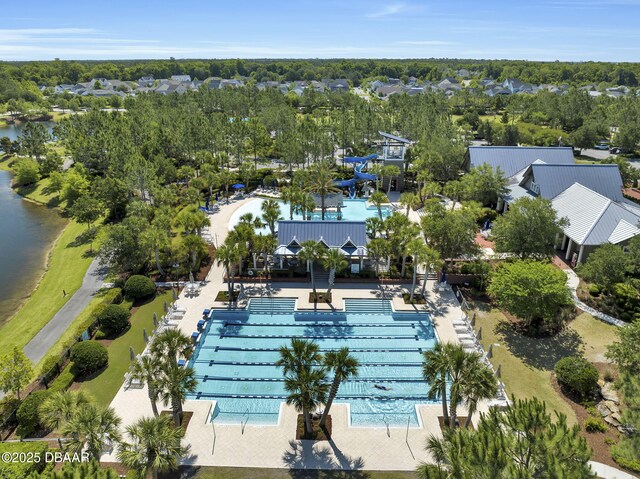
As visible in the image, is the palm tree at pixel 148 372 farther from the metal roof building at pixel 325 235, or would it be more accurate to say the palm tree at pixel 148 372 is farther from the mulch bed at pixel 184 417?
the metal roof building at pixel 325 235

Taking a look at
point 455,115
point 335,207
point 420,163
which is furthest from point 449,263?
point 455,115

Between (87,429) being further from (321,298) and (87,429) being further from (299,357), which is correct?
(321,298)

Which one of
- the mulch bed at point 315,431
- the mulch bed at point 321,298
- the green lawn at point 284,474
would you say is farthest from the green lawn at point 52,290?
the mulch bed at point 315,431

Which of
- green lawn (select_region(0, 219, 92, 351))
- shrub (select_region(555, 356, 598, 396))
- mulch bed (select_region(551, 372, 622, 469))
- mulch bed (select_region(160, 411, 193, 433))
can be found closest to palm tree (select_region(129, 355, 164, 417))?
mulch bed (select_region(160, 411, 193, 433))

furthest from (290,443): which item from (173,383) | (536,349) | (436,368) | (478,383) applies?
(536,349)

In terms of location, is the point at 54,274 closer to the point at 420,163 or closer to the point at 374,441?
the point at 374,441

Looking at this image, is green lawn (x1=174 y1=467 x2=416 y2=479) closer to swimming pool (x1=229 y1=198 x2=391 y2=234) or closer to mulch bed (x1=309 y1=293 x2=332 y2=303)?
mulch bed (x1=309 y1=293 x2=332 y2=303)
